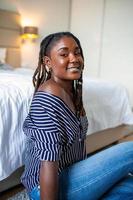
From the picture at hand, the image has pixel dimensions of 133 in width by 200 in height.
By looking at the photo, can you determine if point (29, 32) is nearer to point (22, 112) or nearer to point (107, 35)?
point (107, 35)

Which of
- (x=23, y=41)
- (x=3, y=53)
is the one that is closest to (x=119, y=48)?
(x=23, y=41)

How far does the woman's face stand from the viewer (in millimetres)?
1086

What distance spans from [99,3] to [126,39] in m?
0.80

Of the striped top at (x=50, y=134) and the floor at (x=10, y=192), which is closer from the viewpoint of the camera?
A: the striped top at (x=50, y=134)

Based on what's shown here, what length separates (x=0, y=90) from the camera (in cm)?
157

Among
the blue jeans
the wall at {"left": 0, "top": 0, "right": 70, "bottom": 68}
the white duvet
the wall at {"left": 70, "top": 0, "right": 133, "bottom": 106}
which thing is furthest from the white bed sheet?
the wall at {"left": 70, "top": 0, "right": 133, "bottom": 106}

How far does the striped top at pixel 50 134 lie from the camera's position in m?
0.93

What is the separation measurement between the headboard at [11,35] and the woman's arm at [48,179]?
341cm

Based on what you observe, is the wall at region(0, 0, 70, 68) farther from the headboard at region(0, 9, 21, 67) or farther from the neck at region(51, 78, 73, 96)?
the neck at region(51, 78, 73, 96)

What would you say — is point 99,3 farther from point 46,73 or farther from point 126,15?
point 46,73

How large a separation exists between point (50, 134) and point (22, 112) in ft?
2.34

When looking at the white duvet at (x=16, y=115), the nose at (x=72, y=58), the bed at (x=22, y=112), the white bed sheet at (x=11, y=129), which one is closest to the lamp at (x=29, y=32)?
the bed at (x=22, y=112)

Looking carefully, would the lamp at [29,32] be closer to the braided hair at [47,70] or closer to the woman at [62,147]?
the braided hair at [47,70]

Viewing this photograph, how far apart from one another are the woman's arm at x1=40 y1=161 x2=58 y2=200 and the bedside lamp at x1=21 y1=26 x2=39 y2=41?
3.54 meters
